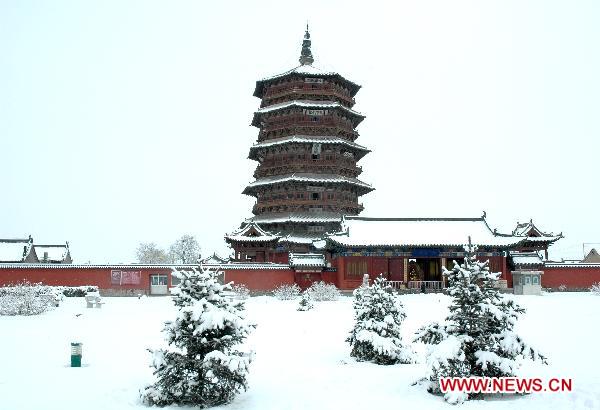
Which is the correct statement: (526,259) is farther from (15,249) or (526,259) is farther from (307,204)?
(15,249)

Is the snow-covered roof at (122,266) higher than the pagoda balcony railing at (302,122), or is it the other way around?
the pagoda balcony railing at (302,122)

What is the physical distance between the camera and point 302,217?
45.2 meters

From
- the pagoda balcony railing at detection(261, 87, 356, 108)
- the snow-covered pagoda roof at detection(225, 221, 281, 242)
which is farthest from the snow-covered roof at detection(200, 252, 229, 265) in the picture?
A: the pagoda balcony railing at detection(261, 87, 356, 108)

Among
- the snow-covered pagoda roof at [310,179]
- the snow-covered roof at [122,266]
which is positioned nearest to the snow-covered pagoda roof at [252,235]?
the snow-covered roof at [122,266]

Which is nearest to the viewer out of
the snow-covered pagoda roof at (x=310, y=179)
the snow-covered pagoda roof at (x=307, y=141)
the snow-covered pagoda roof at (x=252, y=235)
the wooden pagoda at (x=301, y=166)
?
the snow-covered pagoda roof at (x=252, y=235)

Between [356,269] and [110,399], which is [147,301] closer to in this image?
[356,269]

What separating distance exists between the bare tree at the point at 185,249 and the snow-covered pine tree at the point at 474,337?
74.4m

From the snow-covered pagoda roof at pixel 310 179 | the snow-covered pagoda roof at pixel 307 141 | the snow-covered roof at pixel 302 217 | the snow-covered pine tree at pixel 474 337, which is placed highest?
the snow-covered pagoda roof at pixel 307 141

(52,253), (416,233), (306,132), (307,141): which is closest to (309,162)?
(307,141)

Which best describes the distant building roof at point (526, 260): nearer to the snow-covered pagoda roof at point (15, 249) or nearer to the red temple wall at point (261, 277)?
the red temple wall at point (261, 277)

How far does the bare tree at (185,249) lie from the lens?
84188 mm

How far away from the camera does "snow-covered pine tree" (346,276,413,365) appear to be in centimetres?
1451

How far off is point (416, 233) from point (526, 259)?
9.55 metres

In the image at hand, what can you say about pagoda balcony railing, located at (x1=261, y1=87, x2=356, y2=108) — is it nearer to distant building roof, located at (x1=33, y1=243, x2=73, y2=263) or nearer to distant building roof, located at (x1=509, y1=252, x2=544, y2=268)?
distant building roof, located at (x1=509, y1=252, x2=544, y2=268)
